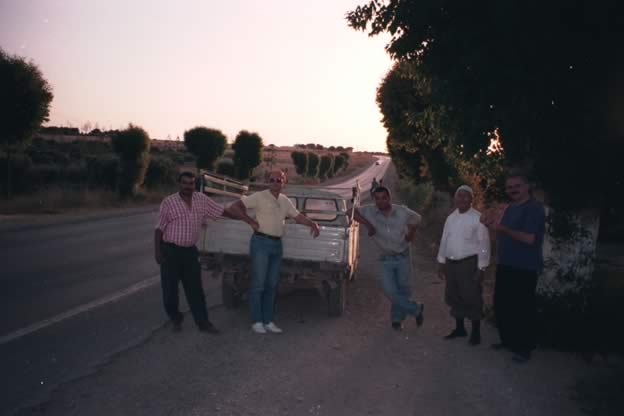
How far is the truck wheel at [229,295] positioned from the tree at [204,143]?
34.3 meters

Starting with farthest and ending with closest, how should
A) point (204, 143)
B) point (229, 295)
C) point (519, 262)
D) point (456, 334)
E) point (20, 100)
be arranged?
point (204, 143)
point (20, 100)
point (229, 295)
point (456, 334)
point (519, 262)

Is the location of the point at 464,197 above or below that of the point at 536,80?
below

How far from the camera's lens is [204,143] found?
39656 millimetres

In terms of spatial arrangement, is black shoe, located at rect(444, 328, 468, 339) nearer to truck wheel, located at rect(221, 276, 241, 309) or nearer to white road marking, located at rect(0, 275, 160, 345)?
truck wheel, located at rect(221, 276, 241, 309)

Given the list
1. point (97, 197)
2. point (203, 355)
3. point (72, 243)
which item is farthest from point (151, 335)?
point (97, 197)

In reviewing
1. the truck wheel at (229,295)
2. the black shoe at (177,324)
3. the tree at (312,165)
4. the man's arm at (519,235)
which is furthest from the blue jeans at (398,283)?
the tree at (312,165)

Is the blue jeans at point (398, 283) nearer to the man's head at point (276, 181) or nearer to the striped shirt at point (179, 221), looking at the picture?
the man's head at point (276, 181)

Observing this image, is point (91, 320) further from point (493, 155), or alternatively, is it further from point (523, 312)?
point (493, 155)

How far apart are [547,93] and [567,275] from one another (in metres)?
2.21

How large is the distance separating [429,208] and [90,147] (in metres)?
49.7

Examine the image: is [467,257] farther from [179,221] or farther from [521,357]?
[179,221]

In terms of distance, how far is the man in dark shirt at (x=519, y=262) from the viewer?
508cm

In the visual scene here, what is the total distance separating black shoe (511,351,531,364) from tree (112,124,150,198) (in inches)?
1002

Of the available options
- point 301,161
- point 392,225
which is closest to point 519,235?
point 392,225
